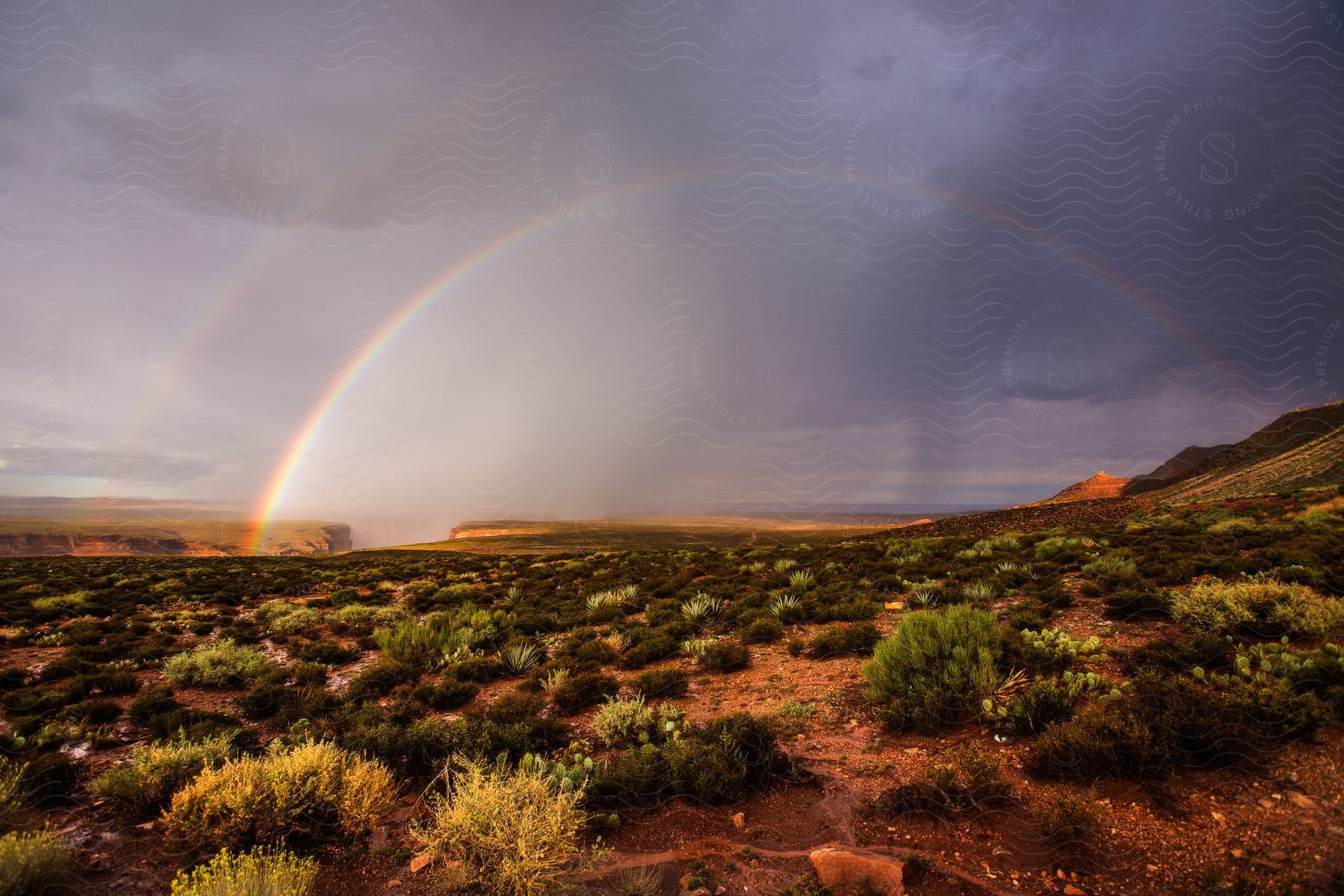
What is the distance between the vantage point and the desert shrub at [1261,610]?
18.6 ft

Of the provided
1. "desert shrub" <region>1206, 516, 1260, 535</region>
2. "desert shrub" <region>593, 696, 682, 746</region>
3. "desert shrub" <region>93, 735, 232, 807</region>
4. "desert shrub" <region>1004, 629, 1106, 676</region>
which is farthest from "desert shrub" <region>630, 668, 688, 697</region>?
"desert shrub" <region>1206, 516, 1260, 535</region>

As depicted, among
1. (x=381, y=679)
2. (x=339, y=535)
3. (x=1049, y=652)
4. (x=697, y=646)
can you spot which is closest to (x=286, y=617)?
(x=381, y=679)

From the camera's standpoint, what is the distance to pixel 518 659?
9555 millimetres

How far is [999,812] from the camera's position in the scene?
4152 mm

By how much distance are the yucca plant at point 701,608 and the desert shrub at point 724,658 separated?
2.39m

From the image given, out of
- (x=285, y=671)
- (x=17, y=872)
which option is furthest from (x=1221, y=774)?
(x=285, y=671)

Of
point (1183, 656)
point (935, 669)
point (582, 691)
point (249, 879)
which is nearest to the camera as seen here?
point (249, 879)

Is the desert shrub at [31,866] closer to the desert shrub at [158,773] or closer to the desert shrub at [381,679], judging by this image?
the desert shrub at [158,773]

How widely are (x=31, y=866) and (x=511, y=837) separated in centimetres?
332

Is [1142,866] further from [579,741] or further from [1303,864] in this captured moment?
[579,741]

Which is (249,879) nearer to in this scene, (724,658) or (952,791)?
(952,791)

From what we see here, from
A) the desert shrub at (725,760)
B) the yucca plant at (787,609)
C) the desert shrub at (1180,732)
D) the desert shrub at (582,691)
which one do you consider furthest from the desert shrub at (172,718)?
the desert shrub at (1180,732)

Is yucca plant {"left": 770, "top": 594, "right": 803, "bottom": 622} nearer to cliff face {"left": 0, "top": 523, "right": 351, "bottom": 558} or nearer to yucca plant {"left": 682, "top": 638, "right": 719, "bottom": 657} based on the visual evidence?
yucca plant {"left": 682, "top": 638, "right": 719, "bottom": 657}

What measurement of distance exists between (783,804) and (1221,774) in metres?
3.52
